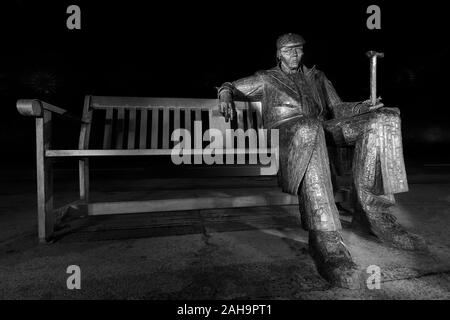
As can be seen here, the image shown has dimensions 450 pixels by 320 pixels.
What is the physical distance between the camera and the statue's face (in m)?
1.82

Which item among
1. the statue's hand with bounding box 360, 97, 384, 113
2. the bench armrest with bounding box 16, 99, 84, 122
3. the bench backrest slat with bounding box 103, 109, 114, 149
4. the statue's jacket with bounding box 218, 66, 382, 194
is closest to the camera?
the bench armrest with bounding box 16, 99, 84, 122

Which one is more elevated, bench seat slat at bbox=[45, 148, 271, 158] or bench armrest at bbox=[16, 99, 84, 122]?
bench armrest at bbox=[16, 99, 84, 122]

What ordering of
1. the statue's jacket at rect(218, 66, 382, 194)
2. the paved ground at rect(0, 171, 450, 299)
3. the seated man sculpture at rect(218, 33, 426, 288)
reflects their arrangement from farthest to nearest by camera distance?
the statue's jacket at rect(218, 66, 382, 194) → the seated man sculpture at rect(218, 33, 426, 288) → the paved ground at rect(0, 171, 450, 299)

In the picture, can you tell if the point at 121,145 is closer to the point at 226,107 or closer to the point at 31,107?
the point at 31,107

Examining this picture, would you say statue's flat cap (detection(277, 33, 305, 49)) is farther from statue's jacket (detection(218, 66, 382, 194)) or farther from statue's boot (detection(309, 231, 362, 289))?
statue's boot (detection(309, 231, 362, 289))

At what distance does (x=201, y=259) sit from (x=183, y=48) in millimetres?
5349

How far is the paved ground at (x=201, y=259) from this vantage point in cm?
113

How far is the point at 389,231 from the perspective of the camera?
1.57 m

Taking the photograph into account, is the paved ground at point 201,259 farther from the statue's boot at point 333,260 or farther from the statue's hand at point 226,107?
the statue's hand at point 226,107

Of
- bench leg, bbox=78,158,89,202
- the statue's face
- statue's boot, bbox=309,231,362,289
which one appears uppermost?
the statue's face

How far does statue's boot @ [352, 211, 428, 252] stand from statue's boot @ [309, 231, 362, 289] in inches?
15.2

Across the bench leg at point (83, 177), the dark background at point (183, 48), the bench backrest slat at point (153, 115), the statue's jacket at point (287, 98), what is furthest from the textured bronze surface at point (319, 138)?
the dark background at point (183, 48)

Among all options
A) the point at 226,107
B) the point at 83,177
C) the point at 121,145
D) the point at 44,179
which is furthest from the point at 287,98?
the point at 83,177

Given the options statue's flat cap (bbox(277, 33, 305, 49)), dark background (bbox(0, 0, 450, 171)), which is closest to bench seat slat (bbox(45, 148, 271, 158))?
statue's flat cap (bbox(277, 33, 305, 49))
